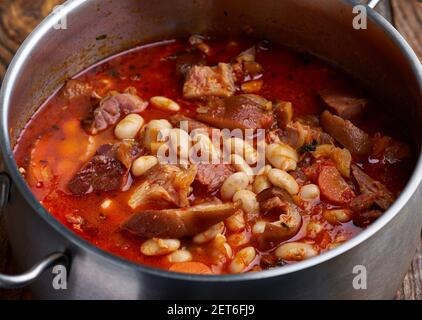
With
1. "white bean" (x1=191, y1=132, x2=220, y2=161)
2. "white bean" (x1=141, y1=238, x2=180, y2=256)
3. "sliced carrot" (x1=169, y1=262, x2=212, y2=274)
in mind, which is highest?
"white bean" (x1=191, y1=132, x2=220, y2=161)

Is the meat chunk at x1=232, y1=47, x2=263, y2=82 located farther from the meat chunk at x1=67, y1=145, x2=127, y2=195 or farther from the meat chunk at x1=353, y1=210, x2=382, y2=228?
the meat chunk at x1=353, y1=210, x2=382, y2=228

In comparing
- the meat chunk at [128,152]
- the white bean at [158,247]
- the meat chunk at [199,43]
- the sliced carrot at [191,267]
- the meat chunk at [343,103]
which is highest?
the meat chunk at [343,103]

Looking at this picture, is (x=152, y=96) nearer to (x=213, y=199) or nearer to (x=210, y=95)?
(x=210, y=95)

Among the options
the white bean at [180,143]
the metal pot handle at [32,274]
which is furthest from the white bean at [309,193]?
the metal pot handle at [32,274]

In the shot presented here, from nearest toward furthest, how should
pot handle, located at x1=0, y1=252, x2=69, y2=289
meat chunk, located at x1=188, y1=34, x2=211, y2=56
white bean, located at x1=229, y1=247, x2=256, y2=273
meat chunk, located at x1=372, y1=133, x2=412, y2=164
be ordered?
pot handle, located at x1=0, y1=252, x2=69, y2=289 → white bean, located at x1=229, y1=247, x2=256, y2=273 → meat chunk, located at x1=372, y1=133, x2=412, y2=164 → meat chunk, located at x1=188, y1=34, x2=211, y2=56

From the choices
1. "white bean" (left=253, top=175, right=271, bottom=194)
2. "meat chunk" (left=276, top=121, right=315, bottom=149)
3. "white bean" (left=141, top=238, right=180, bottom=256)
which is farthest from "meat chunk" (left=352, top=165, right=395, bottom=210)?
"white bean" (left=141, top=238, right=180, bottom=256)

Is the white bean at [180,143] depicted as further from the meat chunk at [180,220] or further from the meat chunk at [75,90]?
the meat chunk at [75,90]

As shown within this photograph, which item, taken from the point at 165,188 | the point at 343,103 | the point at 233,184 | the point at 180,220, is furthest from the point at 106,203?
the point at 343,103

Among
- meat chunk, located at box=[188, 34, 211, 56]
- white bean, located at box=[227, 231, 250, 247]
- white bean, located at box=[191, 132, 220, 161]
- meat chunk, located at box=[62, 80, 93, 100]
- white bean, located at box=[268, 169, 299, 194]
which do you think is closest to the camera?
white bean, located at box=[227, 231, 250, 247]

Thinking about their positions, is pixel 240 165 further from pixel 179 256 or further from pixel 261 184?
pixel 179 256
